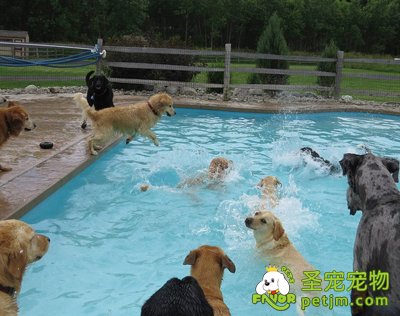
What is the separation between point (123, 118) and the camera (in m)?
8.19

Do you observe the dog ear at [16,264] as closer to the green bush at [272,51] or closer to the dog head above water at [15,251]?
the dog head above water at [15,251]

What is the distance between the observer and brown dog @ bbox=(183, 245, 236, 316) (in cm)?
330

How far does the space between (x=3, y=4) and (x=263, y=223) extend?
189ft

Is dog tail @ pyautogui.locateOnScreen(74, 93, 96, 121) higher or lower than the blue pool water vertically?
higher

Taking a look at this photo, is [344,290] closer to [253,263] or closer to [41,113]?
[253,263]

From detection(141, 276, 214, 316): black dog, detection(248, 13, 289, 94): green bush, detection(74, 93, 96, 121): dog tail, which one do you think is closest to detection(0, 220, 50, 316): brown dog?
detection(141, 276, 214, 316): black dog

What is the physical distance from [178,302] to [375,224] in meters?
1.72

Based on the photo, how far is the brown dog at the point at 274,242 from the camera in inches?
178


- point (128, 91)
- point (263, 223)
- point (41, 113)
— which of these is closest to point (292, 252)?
point (263, 223)

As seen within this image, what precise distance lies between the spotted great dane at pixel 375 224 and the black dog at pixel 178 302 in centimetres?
142

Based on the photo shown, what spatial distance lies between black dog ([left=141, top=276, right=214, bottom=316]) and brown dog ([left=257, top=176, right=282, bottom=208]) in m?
4.00

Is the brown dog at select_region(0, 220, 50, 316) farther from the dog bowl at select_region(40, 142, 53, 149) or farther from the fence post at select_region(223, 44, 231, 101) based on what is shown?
the fence post at select_region(223, 44, 231, 101)

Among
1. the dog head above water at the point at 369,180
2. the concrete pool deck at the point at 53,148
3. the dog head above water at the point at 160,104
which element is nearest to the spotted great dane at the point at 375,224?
the dog head above water at the point at 369,180

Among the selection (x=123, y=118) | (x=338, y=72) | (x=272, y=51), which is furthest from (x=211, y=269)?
(x=272, y=51)
